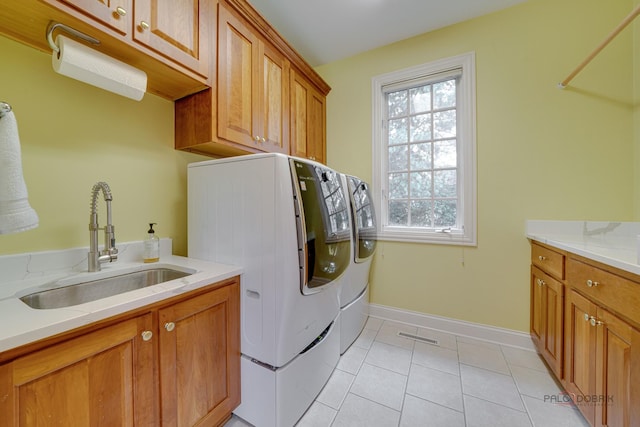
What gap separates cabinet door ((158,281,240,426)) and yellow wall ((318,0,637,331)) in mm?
1644

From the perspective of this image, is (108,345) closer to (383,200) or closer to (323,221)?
(323,221)

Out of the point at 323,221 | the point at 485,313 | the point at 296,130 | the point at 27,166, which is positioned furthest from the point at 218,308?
the point at 485,313

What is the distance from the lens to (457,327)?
2.06m

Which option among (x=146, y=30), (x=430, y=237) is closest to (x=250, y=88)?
(x=146, y=30)

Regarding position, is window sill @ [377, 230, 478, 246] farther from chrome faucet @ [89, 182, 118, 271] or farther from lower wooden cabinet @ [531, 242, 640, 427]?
chrome faucet @ [89, 182, 118, 271]

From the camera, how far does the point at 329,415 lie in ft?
4.19

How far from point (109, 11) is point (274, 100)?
1014 millimetres

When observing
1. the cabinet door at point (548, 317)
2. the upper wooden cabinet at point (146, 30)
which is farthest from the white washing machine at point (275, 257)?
the cabinet door at point (548, 317)

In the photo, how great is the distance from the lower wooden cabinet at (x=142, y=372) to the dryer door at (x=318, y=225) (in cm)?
40

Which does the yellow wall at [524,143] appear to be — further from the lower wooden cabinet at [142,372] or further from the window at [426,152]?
the lower wooden cabinet at [142,372]

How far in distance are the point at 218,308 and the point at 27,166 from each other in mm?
1077

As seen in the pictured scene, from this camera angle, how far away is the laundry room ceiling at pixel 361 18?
184cm

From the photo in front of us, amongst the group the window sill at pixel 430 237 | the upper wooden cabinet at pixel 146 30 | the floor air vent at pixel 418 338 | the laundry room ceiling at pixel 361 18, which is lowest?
the floor air vent at pixel 418 338

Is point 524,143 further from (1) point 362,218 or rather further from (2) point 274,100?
(2) point 274,100
